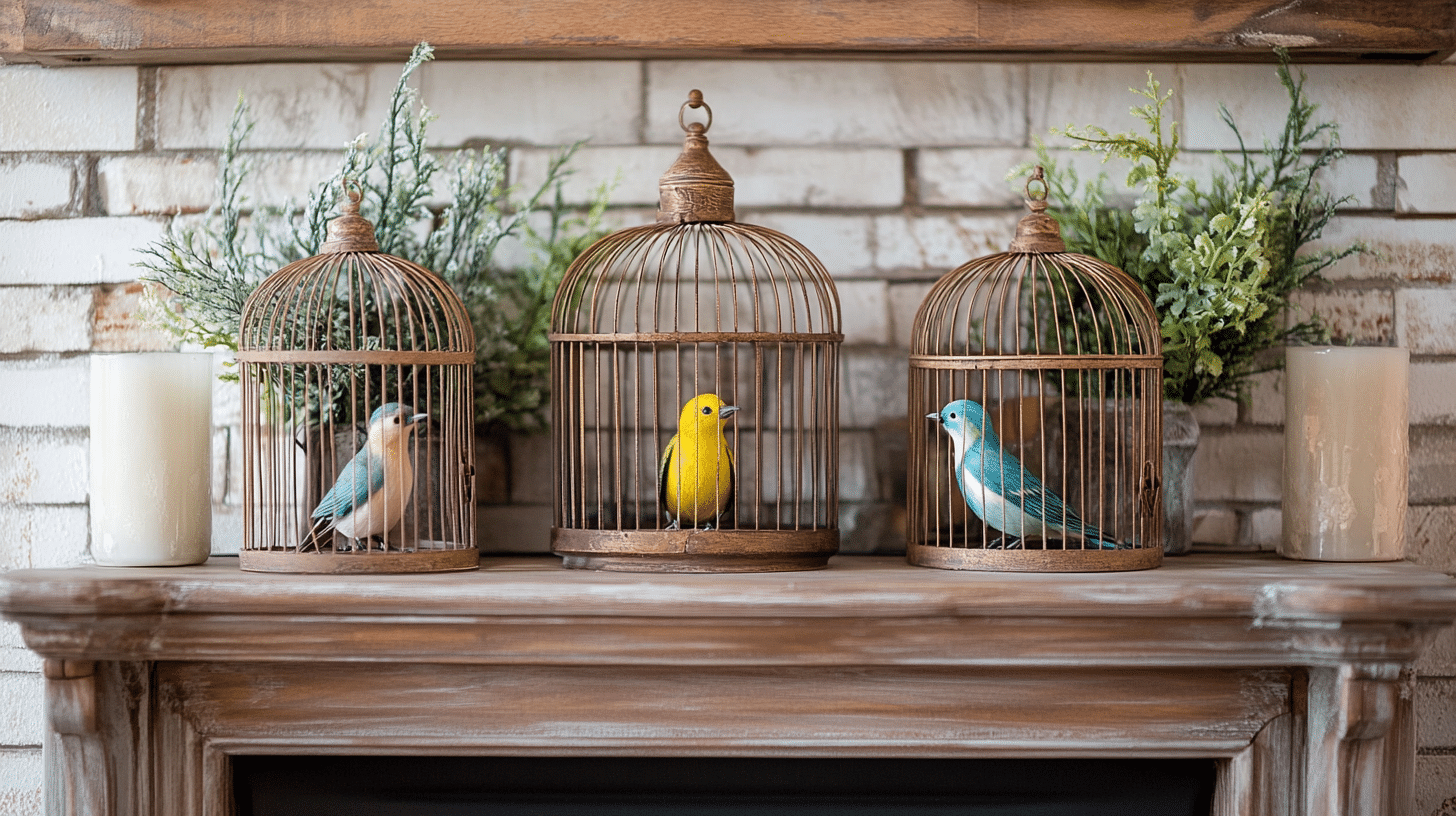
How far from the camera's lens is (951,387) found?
4.16ft

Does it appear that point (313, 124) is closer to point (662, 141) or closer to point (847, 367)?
Answer: point (662, 141)

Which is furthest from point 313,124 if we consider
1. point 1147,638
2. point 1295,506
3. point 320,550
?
point 1295,506

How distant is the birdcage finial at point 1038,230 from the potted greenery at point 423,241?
56 cm

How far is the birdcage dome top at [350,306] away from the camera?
3.96 feet

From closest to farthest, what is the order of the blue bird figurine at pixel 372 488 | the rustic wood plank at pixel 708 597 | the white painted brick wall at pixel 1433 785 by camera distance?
the rustic wood plank at pixel 708 597
the blue bird figurine at pixel 372 488
the white painted brick wall at pixel 1433 785

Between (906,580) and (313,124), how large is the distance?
3.41ft

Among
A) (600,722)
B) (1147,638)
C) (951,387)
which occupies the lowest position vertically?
(600,722)

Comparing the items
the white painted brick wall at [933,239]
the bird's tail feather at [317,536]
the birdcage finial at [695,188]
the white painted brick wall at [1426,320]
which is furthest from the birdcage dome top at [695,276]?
the white painted brick wall at [1426,320]

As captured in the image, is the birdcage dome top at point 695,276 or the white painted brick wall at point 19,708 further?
the white painted brick wall at point 19,708

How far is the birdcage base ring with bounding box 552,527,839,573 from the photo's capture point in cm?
119

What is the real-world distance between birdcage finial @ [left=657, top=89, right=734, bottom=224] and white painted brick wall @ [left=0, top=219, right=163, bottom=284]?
30.3 inches

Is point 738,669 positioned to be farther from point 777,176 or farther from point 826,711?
point 777,176

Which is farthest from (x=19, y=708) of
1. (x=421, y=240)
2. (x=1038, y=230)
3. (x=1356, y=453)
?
(x=1356, y=453)

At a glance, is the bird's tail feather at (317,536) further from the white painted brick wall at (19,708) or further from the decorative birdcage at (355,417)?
the white painted brick wall at (19,708)
